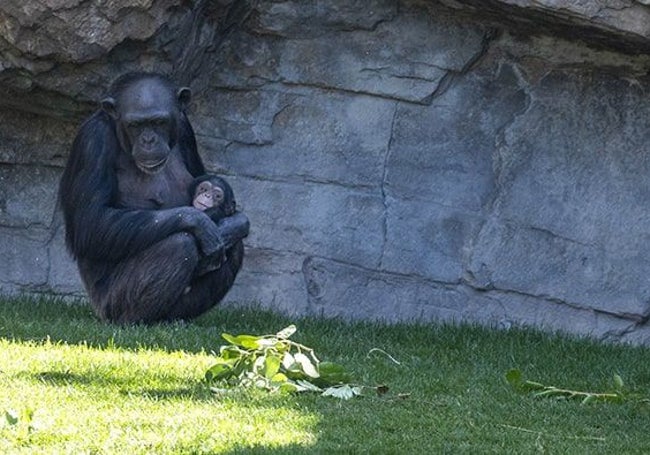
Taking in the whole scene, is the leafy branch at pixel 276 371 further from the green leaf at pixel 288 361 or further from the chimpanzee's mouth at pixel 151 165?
the chimpanzee's mouth at pixel 151 165

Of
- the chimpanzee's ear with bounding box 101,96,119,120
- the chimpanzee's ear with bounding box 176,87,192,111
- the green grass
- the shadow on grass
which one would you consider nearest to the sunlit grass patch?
the green grass

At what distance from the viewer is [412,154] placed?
9352 millimetres

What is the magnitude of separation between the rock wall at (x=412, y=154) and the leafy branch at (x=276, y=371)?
282cm

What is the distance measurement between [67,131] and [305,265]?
1.61 metres

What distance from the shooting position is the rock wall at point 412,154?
915cm

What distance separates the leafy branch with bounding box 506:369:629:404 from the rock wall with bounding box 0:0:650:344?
7.77ft

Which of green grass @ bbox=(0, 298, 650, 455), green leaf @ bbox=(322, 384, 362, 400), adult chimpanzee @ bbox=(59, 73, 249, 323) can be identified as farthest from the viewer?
adult chimpanzee @ bbox=(59, 73, 249, 323)

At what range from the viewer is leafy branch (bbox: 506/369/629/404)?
6.64 m

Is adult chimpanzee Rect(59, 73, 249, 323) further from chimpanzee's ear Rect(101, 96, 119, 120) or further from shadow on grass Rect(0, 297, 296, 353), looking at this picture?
shadow on grass Rect(0, 297, 296, 353)

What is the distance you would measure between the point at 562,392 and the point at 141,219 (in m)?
2.49

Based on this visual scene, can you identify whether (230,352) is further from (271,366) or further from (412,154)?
(412,154)

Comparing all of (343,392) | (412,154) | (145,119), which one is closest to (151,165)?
(145,119)

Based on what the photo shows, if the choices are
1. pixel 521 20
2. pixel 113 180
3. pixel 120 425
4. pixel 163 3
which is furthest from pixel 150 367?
pixel 521 20

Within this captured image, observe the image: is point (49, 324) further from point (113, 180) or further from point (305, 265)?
point (305, 265)
